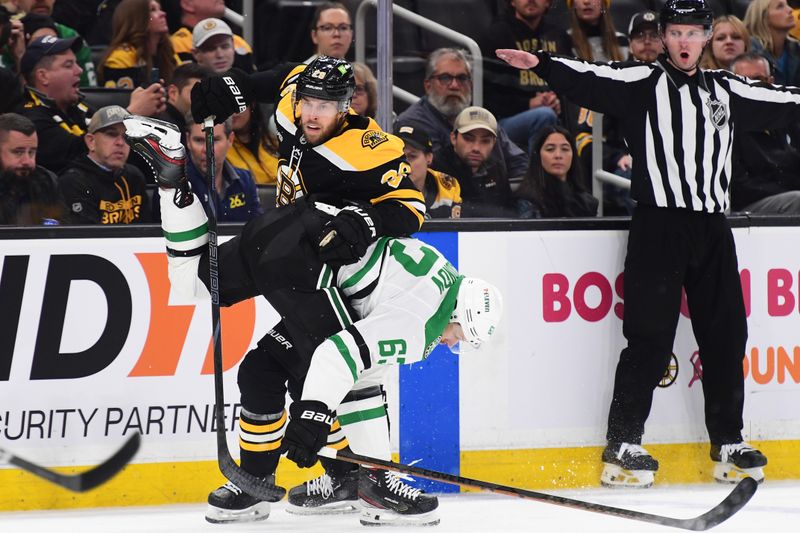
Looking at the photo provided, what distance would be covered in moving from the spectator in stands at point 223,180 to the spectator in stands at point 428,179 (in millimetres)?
524

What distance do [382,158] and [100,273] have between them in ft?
3.28

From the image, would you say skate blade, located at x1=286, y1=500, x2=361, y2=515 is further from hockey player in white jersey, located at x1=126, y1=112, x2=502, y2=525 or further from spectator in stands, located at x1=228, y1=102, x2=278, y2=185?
spectator in stands, located at x1=228, y1=102, x2=278, y2=185

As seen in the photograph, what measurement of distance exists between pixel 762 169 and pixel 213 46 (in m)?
2.05

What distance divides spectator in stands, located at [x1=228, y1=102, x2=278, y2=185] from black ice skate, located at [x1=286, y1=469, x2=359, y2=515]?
1.01 meters

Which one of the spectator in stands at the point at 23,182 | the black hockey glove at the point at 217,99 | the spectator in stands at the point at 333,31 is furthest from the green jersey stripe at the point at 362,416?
the spectator in stands at the point at 333,31

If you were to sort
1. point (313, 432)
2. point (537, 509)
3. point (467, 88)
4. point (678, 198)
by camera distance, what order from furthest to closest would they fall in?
point (467, 88) < point (678, 198) < point (537, 509) < point (313, 432)

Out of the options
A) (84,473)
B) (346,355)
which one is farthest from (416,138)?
(84,473)

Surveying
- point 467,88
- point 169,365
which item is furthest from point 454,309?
point 467,88

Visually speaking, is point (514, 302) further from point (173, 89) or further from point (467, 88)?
point (173, 89)

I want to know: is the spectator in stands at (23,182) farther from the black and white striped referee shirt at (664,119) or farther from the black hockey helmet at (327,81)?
the black and white striped referee shirt at (664,119)

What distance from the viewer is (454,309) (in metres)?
3.44

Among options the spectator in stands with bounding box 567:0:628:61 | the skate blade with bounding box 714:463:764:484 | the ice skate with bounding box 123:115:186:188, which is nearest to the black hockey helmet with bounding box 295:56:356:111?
the ice skate with bounding box 123:115:186:188

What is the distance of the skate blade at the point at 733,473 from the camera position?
13.6 ft

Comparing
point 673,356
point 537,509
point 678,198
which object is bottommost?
point 537,509
